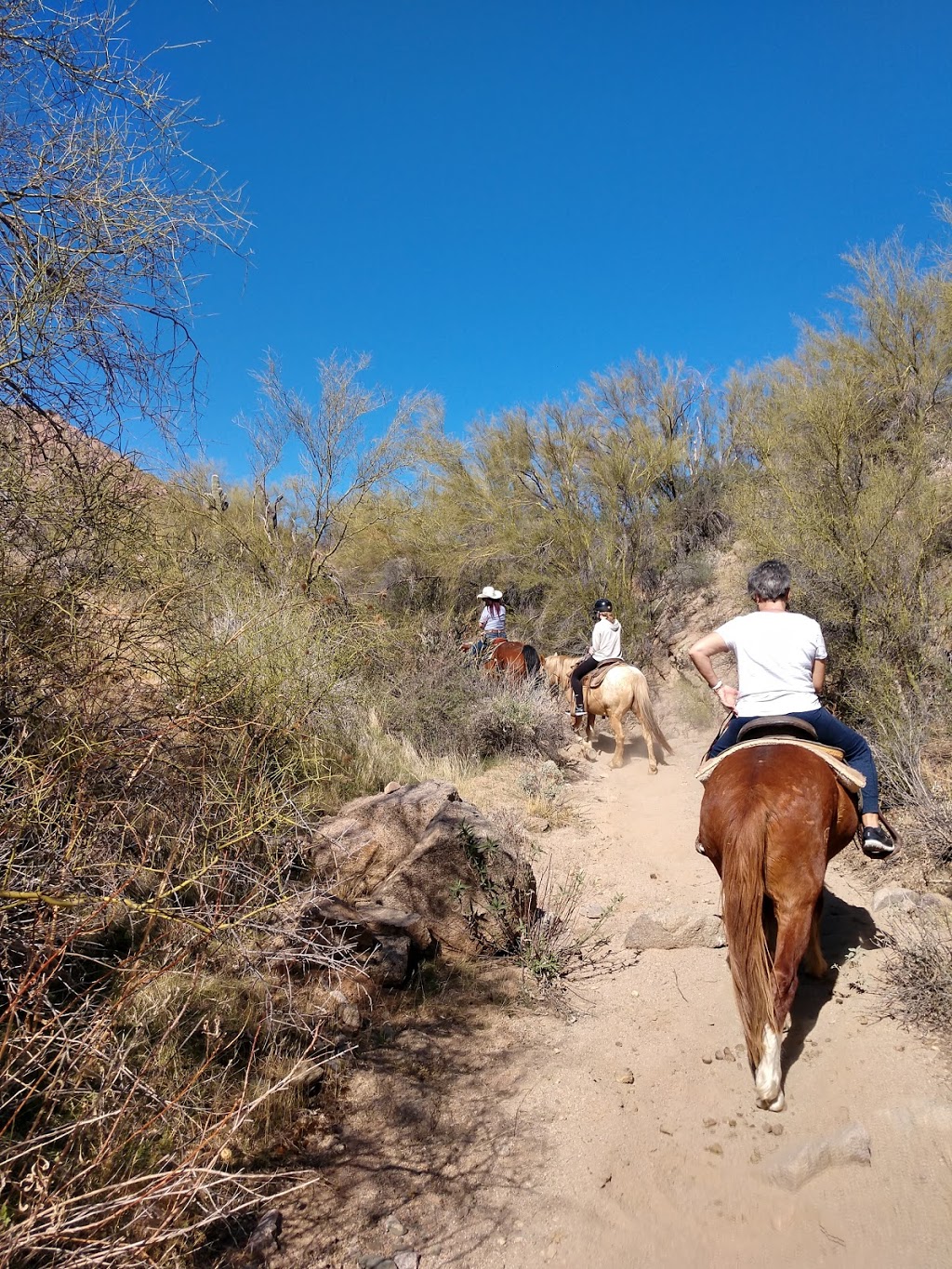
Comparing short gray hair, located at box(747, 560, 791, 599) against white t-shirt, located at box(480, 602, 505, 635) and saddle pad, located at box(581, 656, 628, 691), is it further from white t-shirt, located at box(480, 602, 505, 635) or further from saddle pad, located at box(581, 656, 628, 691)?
white t-shirt, located at box(480, 602, 505, 635)

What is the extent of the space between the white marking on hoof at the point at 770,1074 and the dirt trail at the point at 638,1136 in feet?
0.26

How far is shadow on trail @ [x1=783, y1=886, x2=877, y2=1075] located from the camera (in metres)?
3.79

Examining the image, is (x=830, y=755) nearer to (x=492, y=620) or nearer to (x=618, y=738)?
(x=618, y=738)

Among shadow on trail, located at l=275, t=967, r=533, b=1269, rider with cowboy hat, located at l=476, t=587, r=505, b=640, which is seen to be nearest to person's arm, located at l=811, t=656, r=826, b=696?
shadow on trail, located at l=275, t=967, r=533, b=1269

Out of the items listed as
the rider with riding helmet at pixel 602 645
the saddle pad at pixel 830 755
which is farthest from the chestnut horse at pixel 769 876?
the rider with riding helmet at pixel 602 645

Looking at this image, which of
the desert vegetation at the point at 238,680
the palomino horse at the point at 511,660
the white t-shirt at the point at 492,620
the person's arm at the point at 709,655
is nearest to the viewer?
the desert vegetation at the point at 238,680

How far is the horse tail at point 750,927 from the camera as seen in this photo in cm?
331

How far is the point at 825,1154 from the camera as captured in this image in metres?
2.97

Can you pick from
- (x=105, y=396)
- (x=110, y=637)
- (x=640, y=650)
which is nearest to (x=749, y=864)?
(x=110, y=637)

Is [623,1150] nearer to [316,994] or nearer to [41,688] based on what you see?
[316,994]

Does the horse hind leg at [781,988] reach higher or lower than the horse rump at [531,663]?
lower

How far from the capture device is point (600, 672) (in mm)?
10961

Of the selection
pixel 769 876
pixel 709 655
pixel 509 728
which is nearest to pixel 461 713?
pixel 509 728

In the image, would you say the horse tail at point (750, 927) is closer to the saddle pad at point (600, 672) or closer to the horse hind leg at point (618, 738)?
the horse hind leg at point (618, 738)
